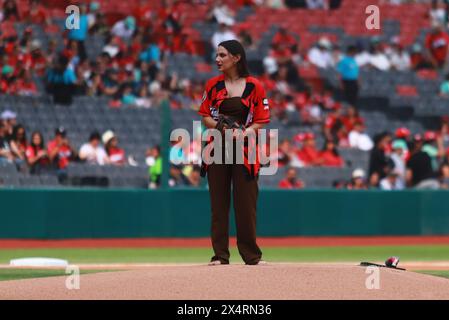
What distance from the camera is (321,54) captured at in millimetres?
22312

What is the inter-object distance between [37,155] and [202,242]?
105 inches

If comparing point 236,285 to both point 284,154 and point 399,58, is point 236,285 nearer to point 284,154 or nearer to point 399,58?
point 284,154

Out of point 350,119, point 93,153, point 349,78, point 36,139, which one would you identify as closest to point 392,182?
point 350,119

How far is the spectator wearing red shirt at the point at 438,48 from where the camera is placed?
23156 mm

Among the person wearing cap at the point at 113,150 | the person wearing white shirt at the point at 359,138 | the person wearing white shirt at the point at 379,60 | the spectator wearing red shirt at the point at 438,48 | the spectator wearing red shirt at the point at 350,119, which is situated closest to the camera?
the person wearing cap at the point at 113,150

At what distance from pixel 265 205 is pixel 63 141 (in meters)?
3.15

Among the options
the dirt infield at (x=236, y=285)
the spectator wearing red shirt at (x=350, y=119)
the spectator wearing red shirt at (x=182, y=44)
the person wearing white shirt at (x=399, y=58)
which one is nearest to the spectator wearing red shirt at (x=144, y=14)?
the spectator wearing red shirt at (x=182, y=44)

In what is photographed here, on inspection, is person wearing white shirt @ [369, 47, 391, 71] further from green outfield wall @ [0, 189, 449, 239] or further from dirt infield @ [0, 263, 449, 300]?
dirt infield @ [0, 263, 449, 300]

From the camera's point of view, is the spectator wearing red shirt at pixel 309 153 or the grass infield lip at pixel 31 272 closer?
the grass infield lip at pixel 31 272

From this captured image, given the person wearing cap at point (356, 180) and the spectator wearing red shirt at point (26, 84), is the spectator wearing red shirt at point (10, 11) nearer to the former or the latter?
the spectator wearing red shirt at point (26, 84)

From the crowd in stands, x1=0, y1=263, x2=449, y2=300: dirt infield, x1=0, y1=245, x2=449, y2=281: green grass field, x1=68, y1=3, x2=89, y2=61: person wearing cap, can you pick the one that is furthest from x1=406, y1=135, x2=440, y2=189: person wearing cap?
x1=0, y1=263, x2=449, y2=300: dirt infield

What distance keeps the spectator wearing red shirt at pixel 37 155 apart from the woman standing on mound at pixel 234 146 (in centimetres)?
571

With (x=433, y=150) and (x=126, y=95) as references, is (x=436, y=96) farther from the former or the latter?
(x=126, y=95)

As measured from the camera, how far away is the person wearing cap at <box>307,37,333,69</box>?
22.1m
